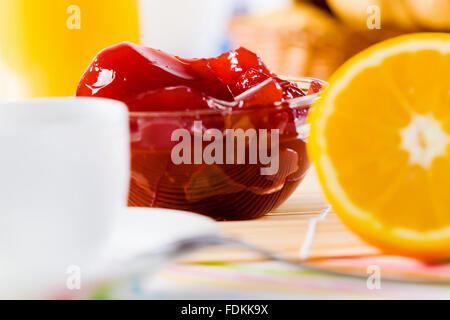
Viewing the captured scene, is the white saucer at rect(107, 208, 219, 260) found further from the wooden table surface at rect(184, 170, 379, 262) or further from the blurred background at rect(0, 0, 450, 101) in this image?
the blurred background at rect(0, 0, 450, 101)

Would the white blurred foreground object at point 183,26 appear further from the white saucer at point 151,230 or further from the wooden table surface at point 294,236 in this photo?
the white saucer at point 151,230

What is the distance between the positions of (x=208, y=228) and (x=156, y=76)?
0.67 feet

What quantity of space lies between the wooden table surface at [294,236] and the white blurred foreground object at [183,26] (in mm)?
1731

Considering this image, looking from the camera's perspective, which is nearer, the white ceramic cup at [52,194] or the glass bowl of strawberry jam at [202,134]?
the white ceramic cup at [52,194]

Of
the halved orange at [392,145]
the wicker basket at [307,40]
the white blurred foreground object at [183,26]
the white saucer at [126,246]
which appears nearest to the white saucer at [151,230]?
the white saucer at [126,246]

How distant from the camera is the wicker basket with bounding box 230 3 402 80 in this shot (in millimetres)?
1612

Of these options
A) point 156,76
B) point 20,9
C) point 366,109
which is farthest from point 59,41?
point 366,109

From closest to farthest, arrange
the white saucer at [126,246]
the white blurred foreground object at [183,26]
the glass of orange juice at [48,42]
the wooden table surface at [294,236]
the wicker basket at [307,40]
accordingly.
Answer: the white saucer at [126,246], the wooden table surface at [294,236], the glass of orange juice at [48,42], the wicker basket at [307,40], the white blurred foreground object at [183,26]

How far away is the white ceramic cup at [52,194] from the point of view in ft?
1.33

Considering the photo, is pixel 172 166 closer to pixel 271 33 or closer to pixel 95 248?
pixel 95 248

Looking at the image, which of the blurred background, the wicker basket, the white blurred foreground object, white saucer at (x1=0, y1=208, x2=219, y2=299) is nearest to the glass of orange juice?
the blurred background

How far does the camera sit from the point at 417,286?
17.7 inches

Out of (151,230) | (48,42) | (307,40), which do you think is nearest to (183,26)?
(307,40)

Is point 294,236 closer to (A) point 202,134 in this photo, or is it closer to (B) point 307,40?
(A) point 202,134
